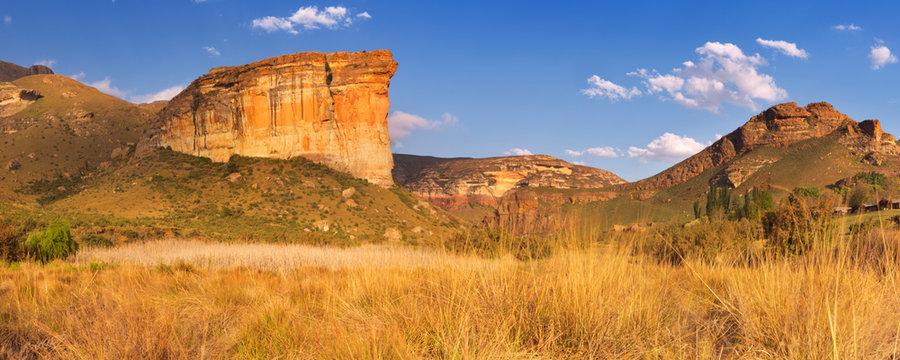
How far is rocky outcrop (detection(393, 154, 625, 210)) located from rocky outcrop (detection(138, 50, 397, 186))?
180ft

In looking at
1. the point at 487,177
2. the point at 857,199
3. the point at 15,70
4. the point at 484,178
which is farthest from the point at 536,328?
the point at 15,70

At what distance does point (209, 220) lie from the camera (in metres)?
36.4

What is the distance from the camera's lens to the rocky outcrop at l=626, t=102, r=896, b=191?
69250 millimetres

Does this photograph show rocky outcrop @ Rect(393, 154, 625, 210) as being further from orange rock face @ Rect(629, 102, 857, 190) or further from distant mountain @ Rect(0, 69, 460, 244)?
distant mountain @ Rect(0, 69, 460, 244)

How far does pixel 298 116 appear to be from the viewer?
58375 millimetres

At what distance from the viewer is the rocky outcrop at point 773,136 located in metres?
69.2

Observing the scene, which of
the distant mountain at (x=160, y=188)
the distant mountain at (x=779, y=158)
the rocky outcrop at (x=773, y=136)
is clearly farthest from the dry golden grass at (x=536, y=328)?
the rocky outcrop at (x=773, y=136)

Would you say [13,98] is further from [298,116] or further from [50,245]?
[50,245]

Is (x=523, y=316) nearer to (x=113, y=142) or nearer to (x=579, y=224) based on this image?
(x=579, y=224)

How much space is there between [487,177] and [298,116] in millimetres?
72306

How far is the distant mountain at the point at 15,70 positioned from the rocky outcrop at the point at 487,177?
401ft

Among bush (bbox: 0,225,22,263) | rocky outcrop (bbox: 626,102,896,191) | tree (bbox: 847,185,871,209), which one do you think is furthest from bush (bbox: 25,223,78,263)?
rocky outcrop (bbox: 626,102,896,191)

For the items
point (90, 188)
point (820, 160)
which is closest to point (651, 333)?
point (90, 188)

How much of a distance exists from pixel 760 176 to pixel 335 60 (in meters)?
63.7
